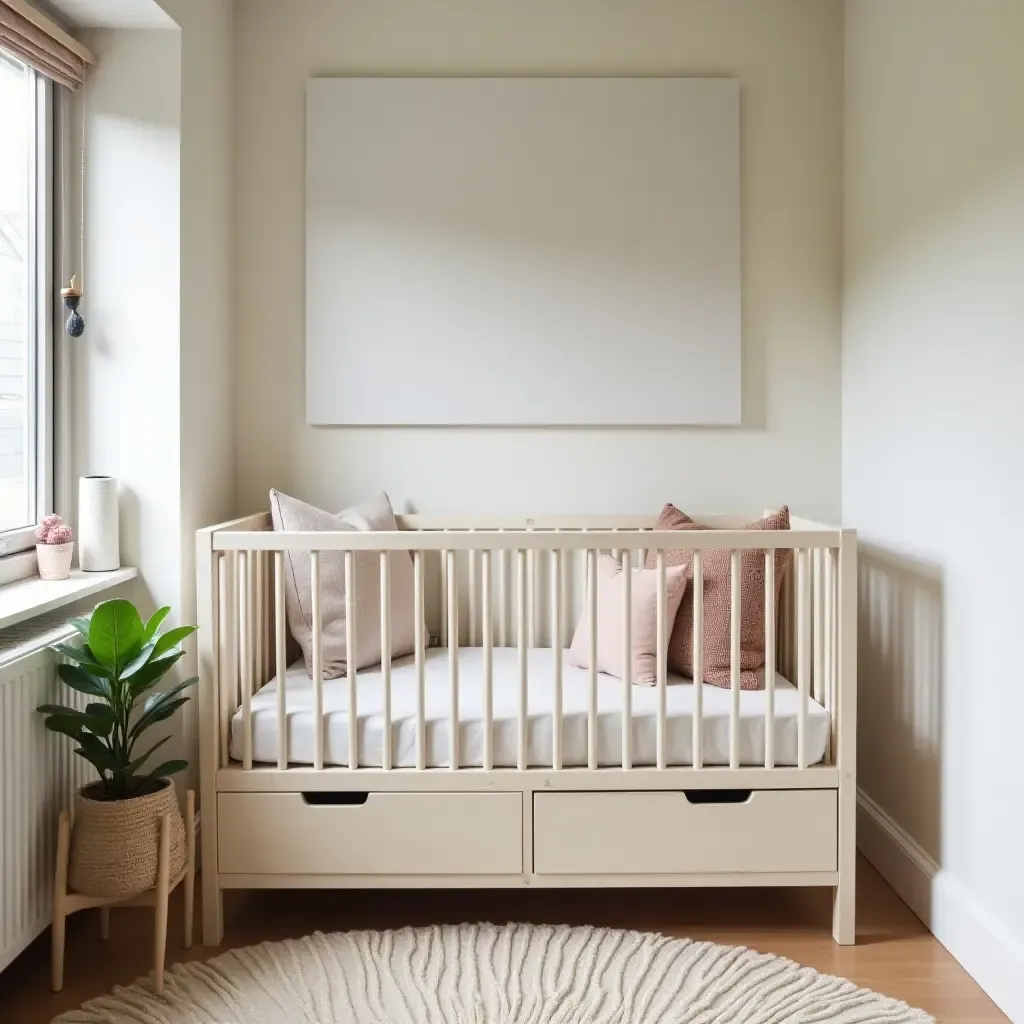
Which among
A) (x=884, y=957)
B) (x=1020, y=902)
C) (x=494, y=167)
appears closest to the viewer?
(x=1020, y=902)

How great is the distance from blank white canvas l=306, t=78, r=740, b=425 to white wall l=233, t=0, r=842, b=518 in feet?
0.20

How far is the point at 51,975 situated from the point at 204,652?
0.67 m

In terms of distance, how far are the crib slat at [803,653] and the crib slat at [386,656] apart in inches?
34.1

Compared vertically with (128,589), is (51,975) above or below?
below

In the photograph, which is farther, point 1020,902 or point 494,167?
point 494,167

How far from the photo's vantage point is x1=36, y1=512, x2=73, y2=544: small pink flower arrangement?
2.18 meters

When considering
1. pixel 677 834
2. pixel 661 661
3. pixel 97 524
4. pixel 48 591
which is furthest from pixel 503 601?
pixel 48 591

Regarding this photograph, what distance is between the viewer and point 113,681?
74.9 inches

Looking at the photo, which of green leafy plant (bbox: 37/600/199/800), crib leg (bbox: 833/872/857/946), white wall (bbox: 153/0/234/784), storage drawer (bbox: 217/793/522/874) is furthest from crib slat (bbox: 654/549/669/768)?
white wall (bbox: 153/0/234/784)

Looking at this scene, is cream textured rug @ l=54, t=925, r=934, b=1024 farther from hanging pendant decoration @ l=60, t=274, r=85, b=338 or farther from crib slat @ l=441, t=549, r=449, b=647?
hanging pendant decoration @ l=60, t=274, r=85, b=338

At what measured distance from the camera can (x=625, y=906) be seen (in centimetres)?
228

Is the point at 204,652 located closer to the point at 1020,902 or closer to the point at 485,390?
the point at 485,390

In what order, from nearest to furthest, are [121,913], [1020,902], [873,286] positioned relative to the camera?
[1020,902]
[121,913]
[873,286]

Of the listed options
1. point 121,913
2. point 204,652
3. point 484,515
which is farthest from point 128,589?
point 484,515
